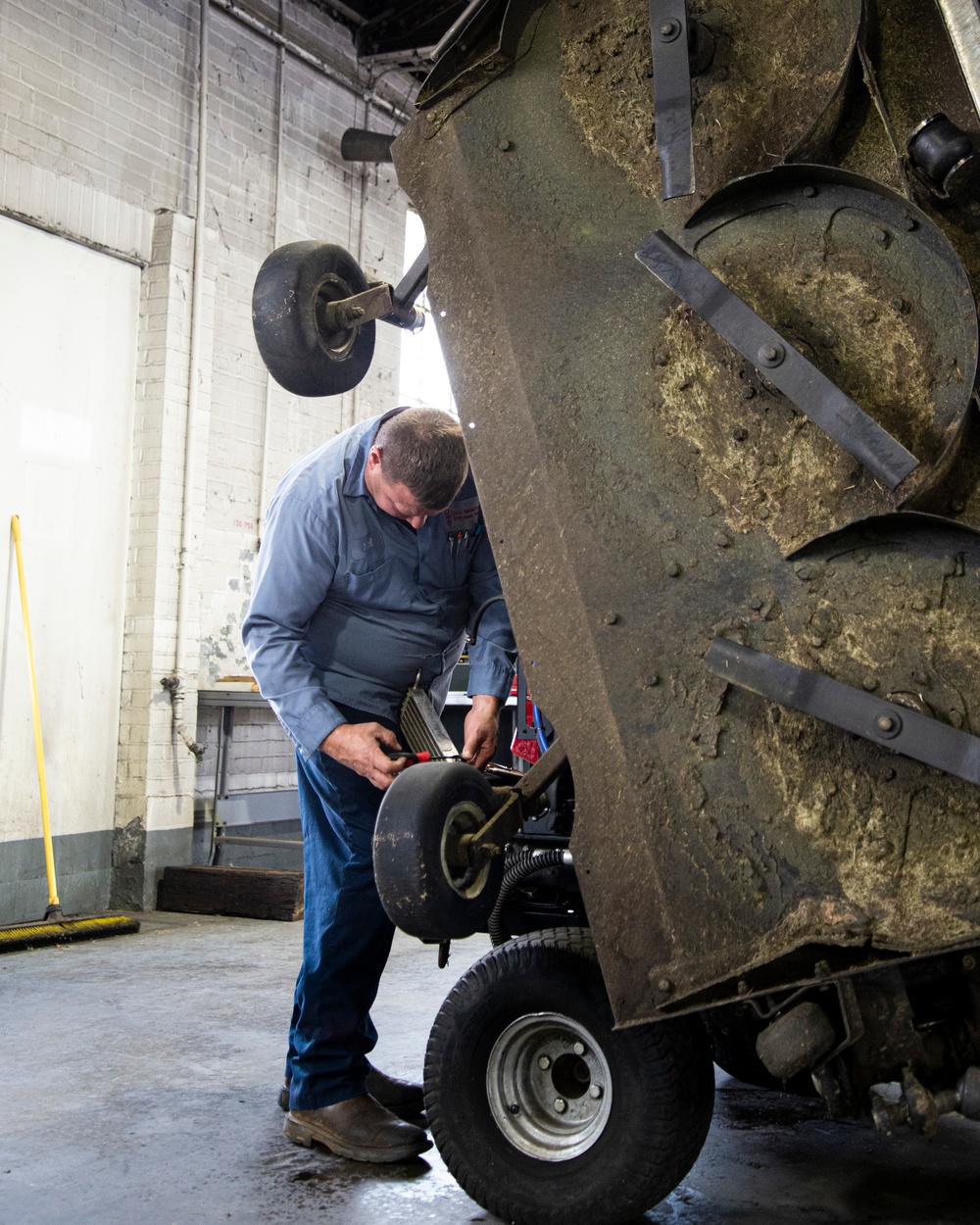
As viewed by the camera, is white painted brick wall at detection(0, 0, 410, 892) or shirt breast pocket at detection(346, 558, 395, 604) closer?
shirt breast pocket at detection(346, 558, 395, 604)

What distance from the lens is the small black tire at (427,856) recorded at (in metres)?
2.27

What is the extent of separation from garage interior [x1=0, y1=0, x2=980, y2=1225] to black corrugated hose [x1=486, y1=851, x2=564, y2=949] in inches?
19.9

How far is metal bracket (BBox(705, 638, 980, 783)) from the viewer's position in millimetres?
1918

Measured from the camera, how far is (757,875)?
2094 mm

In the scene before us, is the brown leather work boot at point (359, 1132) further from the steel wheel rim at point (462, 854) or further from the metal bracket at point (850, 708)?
the metal bracket at point (850, 708)

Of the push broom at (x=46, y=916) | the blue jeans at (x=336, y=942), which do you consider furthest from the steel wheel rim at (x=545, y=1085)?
the push broom at (x=46, y=916)

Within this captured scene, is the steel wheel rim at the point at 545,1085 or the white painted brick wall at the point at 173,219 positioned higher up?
the white painted brick wall at the point at 173,219

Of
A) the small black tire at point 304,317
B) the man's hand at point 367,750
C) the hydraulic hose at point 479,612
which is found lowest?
the man's hand at point 367,750

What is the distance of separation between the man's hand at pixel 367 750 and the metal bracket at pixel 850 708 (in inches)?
36.5

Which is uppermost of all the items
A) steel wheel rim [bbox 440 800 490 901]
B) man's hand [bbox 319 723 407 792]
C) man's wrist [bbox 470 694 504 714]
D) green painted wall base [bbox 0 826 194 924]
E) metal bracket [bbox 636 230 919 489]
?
metal bracket [bbox 636 230 919 489]

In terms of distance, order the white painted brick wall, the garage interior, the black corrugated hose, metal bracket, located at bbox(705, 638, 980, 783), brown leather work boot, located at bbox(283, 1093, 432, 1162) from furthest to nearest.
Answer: the white painted brick wall
the black corrugated hose
brown leather work boot, located at bbox(283, 1093, 432, 1162)
the garage interior
metal bracket, located at bbox(705, 638, 980, 783)

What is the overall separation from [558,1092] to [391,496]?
1415 millimetres

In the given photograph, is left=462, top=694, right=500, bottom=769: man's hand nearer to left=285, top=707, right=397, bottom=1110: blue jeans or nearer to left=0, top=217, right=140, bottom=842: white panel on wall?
left=285, top=707, right=397, bottom=1110: blue jeans

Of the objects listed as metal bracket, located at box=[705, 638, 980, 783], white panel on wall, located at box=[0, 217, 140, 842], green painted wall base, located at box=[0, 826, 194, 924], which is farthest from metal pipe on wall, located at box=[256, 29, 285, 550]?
metal bracket, located at box=[705, 638, 980, 783]
